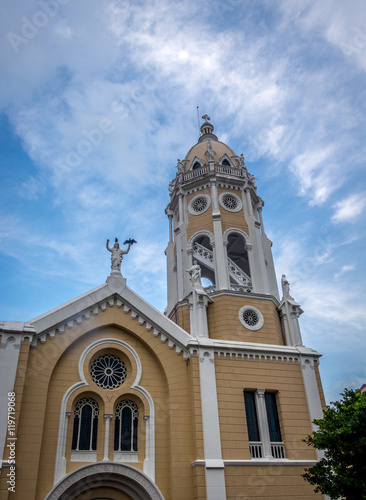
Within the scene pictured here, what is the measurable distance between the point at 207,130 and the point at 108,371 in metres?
18.2

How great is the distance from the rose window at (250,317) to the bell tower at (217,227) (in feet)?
2.98

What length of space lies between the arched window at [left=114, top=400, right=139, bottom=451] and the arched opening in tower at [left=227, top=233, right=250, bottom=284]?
8.32 m

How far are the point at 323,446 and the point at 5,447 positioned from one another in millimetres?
9730

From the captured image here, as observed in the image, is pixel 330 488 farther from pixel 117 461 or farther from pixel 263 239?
pixel 263 239

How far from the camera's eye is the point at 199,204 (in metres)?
24.1

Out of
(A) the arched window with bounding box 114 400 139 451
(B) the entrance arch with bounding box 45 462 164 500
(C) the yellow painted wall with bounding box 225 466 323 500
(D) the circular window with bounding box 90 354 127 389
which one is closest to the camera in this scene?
(B) the entrance arch with bounding box 45 462 164 500

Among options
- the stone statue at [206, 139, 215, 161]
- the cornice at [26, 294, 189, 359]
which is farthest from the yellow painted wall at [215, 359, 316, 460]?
the stone statue at [206, 139, 215, 161]

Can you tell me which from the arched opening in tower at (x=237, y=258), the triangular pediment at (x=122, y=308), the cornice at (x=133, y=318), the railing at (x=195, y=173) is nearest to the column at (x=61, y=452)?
the triangular pediment at (x=122, y=308)

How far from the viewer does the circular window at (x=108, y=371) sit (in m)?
16.3

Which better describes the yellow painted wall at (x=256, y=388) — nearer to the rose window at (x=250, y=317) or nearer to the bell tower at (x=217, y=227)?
the rose window at (x=250, y=317)

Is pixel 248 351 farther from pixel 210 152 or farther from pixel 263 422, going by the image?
pixel 210 152

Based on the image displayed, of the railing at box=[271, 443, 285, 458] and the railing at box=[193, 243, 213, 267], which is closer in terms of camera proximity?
the railing at box=[271, 443, 285, 458]

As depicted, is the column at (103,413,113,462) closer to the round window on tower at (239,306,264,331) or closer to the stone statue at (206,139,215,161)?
the round window on tower at (239,306,264,331)

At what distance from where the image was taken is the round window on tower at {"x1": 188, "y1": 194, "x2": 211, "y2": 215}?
77.8ft
